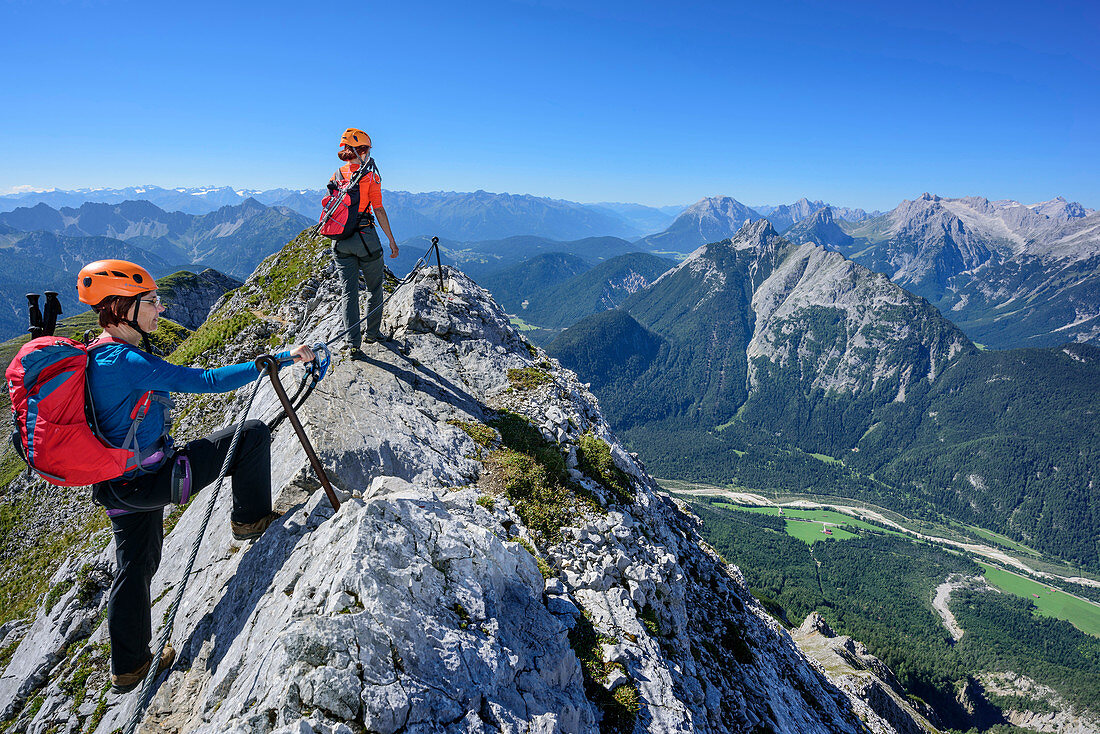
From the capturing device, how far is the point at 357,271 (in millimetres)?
14734

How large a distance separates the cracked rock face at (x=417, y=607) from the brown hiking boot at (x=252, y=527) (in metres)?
0.23

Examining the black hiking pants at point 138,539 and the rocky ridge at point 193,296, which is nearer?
the black hiking pants at point 138,539

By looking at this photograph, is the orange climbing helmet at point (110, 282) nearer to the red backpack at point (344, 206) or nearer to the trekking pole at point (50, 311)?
the trekking pole at point (50, 311)

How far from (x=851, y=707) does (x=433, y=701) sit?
89.1ft

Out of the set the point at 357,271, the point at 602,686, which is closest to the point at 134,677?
the point at 602,686

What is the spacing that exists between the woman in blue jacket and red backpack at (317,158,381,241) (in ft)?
23.7

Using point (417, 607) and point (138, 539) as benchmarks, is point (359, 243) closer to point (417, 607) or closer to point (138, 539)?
point (138, 539)

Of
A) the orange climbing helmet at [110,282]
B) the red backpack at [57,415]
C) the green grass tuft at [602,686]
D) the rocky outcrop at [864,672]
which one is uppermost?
the orange climbing helmet at [110,282]

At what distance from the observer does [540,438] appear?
15.9 meters

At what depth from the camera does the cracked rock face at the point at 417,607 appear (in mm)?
6098

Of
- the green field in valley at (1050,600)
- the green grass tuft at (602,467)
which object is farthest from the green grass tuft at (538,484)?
the green field in valley at (1050,600)

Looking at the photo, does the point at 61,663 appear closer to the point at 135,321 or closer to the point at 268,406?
the point at 268,406

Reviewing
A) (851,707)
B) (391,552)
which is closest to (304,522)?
(391,552)

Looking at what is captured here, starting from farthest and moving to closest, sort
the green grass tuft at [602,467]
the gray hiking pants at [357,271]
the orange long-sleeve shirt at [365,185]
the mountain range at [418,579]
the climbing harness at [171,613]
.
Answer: the green grass tuft at [602,467] → the gray hiking pants at [357,271] → the orange long-sleeve shirt at [365,185] → the mountain range at [418,579] → the climbing harness at [171,613]
